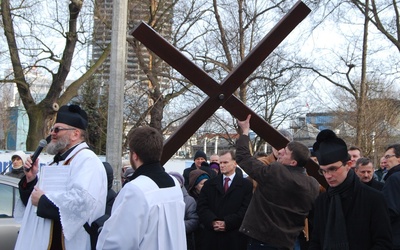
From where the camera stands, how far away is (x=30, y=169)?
→ 4973 millimetres

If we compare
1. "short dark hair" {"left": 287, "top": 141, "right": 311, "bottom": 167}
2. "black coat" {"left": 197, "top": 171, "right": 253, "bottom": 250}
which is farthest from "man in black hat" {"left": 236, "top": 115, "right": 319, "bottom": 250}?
"black coat" {"left": 197, "top": 171, "right": 253, "bottom": 250}

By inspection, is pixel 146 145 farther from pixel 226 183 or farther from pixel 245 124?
pixel 226 183

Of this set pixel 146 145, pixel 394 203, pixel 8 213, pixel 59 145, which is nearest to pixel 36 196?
pixel 59 145

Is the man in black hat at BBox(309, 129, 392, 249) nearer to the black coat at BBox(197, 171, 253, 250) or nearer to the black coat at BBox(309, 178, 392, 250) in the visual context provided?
the black coat at BBox(309, 178, 392, 250)

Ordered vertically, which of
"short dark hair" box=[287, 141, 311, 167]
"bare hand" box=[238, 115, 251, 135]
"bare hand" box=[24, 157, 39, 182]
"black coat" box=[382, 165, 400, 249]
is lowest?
"black coat" box=[382, 165, 400, 249]

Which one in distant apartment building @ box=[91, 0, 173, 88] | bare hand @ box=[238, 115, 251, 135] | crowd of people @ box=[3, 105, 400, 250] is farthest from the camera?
distant apartment building @ box=[91, 0, 173, 88]

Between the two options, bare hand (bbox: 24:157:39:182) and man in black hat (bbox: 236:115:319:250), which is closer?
bare hand (bbox: 24:157:39:182)

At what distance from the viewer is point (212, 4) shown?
21.2 m

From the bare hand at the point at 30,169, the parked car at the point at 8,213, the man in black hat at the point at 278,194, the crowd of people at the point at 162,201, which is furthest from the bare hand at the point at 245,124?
the parked car at the point at 8,213

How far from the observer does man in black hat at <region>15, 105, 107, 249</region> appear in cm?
431

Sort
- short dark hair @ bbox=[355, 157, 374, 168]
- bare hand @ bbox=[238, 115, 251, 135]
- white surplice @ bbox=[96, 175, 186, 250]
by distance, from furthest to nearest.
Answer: short dark hair @ bbox=[355, 157, 374, 168], bare hand @ bbox=[238, 115, 251, 135], white surplice @ bbox=[96, 175, 186, 250]

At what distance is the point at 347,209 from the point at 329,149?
43cm

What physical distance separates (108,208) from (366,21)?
16.7 m

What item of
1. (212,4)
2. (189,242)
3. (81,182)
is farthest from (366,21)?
(81,182)
